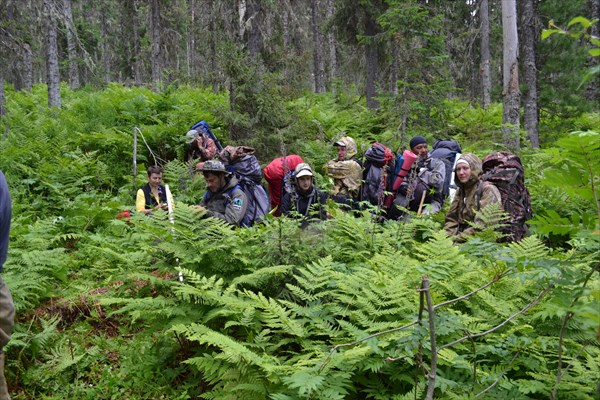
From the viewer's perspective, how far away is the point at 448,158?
7.81 meters

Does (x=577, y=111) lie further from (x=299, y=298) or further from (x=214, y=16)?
(x=299, y=298)

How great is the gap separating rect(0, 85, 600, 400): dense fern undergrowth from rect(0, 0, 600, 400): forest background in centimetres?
2

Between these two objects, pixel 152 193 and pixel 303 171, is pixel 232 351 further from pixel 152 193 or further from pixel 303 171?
pixel 152 193

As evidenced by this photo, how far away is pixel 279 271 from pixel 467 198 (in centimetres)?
339

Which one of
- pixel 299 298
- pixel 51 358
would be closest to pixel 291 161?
pixel 299 298

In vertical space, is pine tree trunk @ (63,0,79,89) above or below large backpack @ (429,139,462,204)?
above

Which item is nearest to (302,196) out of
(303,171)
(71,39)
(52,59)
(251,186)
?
(303,171)

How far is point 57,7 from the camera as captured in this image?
516 inches

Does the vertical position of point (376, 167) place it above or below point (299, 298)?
above

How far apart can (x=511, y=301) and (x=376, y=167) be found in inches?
170

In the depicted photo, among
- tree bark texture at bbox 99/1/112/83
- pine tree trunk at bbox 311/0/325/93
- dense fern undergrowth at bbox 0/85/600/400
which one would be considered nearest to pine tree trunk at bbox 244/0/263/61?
dense fern undergrowth at bbox 0/85/600/400

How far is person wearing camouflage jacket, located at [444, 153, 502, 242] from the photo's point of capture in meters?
5.92

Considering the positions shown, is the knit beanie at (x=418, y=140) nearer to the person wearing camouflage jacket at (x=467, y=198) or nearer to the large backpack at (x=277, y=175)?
the person wearing camouflage jacket at (x=467, y=198)

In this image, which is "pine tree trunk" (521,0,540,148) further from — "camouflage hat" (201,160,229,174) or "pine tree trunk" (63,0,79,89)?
"pine tree trunk" (63,0,79,89)
